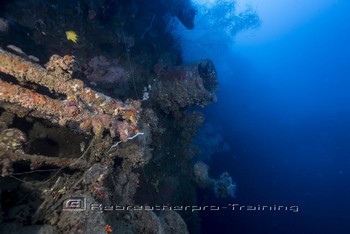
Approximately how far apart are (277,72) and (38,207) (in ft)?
176

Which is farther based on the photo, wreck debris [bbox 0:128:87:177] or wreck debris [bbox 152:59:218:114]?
wreck debris [bbox 152:59:218:114]

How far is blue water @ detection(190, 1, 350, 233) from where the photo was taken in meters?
13.7

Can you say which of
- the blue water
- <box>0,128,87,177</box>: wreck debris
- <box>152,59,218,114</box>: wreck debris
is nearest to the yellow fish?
<box>152,59,218,114</box>: wreck debris

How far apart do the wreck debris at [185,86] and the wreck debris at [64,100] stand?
286 cm

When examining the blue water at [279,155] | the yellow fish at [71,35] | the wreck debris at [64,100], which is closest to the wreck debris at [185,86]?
the yellow fish at [71,35]

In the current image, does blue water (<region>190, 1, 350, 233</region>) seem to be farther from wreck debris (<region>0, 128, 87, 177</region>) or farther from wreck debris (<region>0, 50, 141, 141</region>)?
wreck debris (<region>0, 128, 87, 177</region>)

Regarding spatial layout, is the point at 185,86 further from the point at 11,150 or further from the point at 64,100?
the point at 11,150

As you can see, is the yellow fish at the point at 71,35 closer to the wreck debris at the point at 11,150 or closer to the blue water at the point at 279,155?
the wreck debris at the point at 11,150

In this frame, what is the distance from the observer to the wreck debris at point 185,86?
22.0 ft

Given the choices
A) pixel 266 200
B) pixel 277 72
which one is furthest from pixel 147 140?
pixel 277 72

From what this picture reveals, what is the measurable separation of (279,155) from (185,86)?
1519cm

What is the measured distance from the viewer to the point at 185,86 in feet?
22.1

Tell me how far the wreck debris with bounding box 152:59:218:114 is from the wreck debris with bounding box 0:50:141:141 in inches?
113

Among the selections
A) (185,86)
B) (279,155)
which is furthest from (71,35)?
(279,155)
